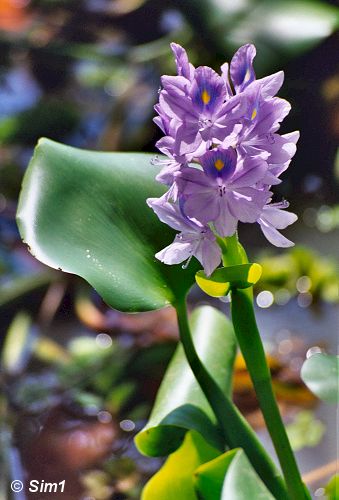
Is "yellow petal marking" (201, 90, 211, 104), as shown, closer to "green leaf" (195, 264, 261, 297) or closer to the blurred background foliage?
"green leaf" (195, 264, 261, 297)

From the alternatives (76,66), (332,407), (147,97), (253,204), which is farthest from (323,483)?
(76,66)

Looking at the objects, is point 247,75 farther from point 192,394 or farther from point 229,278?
point 192,394

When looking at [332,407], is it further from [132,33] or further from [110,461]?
[132,33]

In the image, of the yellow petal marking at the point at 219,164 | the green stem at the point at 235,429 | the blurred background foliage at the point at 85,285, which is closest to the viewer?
the yellow petal marking at the point at 219,164

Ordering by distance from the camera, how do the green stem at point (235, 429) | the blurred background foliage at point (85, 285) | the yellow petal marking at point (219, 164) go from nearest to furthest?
the yellow petal marking at point (219, 164) < the green stem at point (235, 429) < the blurred background foliage at point (85, 285)

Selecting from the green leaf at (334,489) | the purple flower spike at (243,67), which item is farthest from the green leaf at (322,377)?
the purple flower spike at (243,67)

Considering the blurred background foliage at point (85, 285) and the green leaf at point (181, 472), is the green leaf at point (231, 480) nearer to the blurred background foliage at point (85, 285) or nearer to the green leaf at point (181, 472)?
the green leaf at point (181, 472)

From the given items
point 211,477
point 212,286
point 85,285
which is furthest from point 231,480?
point 85,285
